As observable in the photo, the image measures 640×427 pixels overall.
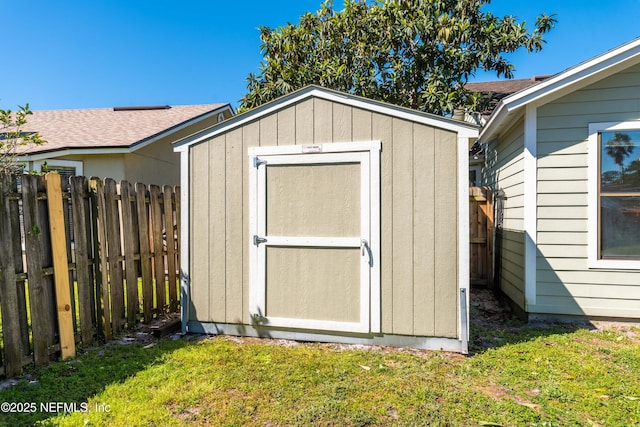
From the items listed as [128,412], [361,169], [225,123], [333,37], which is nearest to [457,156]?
[361,169]

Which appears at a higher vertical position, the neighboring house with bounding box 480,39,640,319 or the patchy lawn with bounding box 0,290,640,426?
the neighboring house with bounding box 480,39,640,319

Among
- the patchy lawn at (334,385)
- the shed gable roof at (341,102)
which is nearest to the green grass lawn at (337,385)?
the patchy lawn at (334,385)

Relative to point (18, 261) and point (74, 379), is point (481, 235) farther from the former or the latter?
point (18, 261)

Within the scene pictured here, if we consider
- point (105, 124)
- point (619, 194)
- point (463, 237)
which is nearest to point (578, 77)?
point (619, 194)

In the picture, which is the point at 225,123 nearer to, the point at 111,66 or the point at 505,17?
the point at 505,17

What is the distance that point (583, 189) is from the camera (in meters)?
4.38

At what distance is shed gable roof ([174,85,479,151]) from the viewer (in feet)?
11.5

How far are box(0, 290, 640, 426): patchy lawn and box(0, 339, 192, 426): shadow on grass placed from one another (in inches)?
0.4

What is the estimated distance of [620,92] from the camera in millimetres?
4332

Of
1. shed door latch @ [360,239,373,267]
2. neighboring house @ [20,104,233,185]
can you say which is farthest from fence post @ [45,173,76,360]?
neighboring house @ [20,104,233,185]

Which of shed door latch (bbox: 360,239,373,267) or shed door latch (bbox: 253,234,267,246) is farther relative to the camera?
shed door latch (bbox: 253,234,267,246)

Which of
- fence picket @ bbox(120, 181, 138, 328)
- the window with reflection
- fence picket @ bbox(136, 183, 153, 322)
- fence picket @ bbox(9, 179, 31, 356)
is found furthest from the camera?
fence picket @ bbox(136, 183, 153, 322)

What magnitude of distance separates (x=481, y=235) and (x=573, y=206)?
2245 millimetres

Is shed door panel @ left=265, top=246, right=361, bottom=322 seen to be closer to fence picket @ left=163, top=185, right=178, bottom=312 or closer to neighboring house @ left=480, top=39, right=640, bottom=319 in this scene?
fence picket @ left=163, top=185, right=178, bottom=312
